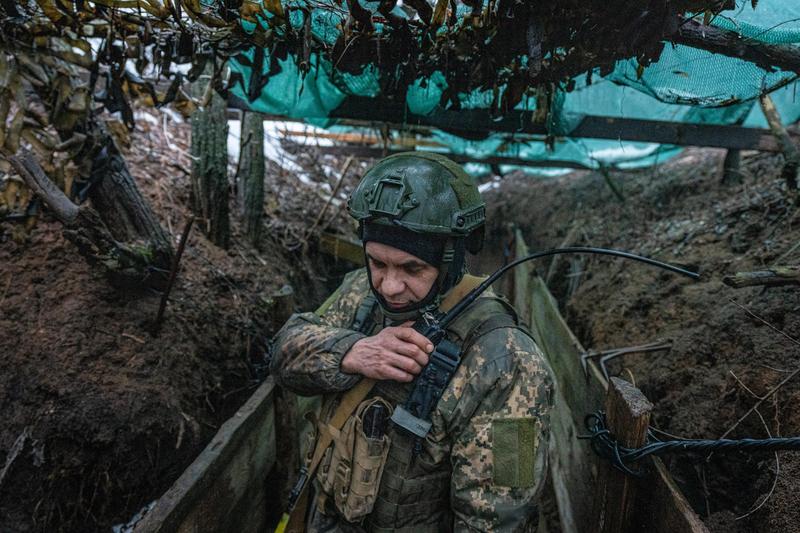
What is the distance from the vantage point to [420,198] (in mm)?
1726

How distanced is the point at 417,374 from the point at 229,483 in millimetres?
1668

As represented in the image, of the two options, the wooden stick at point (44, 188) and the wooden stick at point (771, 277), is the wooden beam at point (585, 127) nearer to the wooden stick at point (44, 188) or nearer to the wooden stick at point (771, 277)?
the wooden stick at point (771, 277)

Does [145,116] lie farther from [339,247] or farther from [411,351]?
[411,351]

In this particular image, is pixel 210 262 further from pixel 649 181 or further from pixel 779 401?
pixel 649 181

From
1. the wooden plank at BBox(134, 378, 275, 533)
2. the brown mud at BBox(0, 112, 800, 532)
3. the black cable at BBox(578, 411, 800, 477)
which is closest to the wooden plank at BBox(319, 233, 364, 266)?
the brown mud at BBox(0, 112, 800, 532)

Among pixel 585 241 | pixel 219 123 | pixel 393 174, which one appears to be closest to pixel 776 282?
pixel 393 174

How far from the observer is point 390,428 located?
68.8 inches

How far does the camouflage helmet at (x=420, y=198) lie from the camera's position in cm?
171

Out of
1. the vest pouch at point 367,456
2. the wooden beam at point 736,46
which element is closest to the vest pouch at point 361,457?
the vest pouch at point 367,456

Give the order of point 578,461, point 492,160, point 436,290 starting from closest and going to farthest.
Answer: point 436,290 → point 578,461 → point 492,160

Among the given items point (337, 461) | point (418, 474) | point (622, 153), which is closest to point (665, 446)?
point (418, 474)

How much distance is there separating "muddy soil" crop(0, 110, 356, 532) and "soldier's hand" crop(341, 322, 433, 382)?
1.83 m

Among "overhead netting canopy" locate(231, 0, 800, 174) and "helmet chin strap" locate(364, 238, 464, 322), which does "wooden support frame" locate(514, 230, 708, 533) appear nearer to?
"helmet chin strap" locate(364, 238, 464, 322)

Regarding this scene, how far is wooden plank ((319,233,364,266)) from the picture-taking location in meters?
5.77
